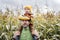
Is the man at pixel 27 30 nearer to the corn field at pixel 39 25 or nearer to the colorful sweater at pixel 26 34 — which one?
the colorful sweater at pixel 26 34

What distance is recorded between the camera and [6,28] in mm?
5395

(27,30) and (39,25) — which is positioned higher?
(27,30)

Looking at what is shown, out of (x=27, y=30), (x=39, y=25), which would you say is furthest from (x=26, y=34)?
(x=39, y=25)

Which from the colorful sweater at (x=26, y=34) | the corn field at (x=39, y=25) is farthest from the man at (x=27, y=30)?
the corn field at (x=39, y=25)

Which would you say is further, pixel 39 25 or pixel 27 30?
pixel 39 25

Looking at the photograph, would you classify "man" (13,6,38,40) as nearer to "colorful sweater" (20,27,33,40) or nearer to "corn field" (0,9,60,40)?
"colorful sweater" (20,27,33,40)

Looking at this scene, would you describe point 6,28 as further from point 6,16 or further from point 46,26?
point 46,26

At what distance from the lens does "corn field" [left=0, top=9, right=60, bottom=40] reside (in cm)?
540

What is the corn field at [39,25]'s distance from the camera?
5405 millimetres

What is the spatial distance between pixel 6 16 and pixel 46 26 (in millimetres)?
847

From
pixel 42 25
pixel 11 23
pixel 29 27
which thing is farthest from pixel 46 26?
pixel 29 27

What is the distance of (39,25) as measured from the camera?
5613 millimetres

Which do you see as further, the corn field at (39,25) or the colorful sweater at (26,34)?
the corn field at (39,25)

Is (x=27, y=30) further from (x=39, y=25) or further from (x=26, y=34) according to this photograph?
(x=39, y=25)
